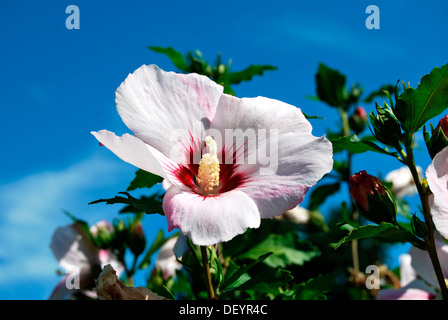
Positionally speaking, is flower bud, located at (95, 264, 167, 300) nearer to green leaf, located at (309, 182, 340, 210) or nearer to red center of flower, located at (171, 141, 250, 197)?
red center of flower, located at (171, 141, 250, 197)

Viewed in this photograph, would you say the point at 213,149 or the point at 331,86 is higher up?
the point at 331,86

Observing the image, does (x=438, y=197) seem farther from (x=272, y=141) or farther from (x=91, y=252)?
(x=91, y=252)

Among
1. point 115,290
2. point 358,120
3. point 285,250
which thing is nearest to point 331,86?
point 358,120

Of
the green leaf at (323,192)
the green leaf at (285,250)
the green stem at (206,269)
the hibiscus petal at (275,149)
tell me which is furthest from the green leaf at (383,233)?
the green leaf at (323,192)

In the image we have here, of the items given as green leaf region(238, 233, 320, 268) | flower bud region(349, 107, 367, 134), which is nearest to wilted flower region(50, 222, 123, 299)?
green leaf region(238, 233, 320, 268)

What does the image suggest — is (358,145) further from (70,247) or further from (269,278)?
(70,247)

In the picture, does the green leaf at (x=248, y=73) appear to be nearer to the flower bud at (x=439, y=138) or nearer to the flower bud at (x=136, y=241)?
the flower bud at (x=136, y=241)
